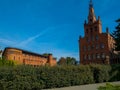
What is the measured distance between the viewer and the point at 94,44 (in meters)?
80.1

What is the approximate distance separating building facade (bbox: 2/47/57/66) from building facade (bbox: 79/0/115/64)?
41.8 feet

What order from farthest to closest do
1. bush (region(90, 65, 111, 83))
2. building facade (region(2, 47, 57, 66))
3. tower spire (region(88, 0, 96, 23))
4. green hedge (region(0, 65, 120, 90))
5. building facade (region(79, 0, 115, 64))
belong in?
tower spire (region(88, 0, 96, 23)), building facade (region(79, 0, 115, 64)), building facade (region(2, 47, 57, 66)), bush (region(90, 65, 111, 83)), green hedge (region(0, 65, 120, 90))

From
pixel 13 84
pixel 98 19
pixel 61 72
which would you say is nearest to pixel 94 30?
pixel 98 19

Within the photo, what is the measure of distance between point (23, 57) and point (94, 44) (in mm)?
28012

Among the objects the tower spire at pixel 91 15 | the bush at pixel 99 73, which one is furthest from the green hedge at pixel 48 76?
the tower spire at pixel 91 15

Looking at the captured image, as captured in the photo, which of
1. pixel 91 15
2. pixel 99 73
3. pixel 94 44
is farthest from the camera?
pixel 91 15

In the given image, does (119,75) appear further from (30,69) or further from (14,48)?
(14,48)

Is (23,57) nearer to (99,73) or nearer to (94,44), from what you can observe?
(94,44)

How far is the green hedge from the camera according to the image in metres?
19.9

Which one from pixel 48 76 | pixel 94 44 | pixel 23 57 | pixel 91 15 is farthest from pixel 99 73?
pixel 91 15

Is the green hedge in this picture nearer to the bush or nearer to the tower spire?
the bush

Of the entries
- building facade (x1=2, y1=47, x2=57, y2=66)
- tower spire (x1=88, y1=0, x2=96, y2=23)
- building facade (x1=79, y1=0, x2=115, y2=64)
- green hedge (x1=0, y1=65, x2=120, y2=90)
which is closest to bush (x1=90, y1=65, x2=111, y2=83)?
green hedge (x1=0, y1=65, x2=120, y2=90)

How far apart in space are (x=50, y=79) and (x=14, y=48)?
123 feet

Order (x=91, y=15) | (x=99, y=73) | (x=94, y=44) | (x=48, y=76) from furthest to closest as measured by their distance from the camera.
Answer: (x=91, y=15) < (x=94, y=44) < (x=99, y=73) < (x=48, y=76)
